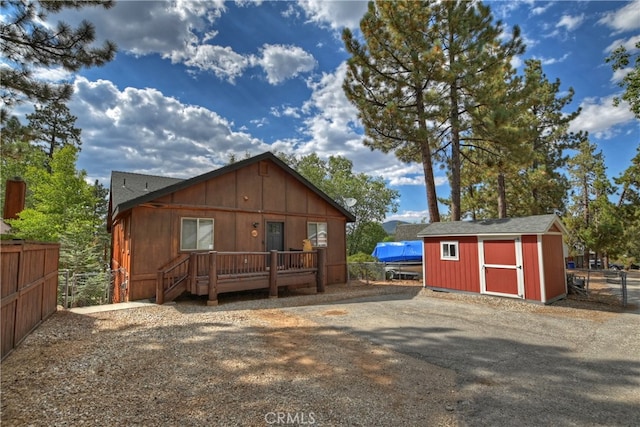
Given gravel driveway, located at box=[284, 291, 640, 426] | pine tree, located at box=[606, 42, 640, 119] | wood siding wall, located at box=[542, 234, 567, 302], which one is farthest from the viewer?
pine tree, located at box=[606, 42, 640, 119]

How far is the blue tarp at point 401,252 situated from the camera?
18.9 m

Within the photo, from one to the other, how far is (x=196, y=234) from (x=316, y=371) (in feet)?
23.8

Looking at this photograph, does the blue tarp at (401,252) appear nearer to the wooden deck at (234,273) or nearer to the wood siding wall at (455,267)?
the wood siding wall at (455,267)

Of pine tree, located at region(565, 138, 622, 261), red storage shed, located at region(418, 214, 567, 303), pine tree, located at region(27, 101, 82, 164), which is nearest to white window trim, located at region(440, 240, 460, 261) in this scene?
red storage shed, located at region(418, 214, 567, 303)

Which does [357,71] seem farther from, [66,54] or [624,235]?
[624,235]

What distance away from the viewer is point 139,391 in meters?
3.41

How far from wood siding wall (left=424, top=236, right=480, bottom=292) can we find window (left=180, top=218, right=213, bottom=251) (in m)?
8.36

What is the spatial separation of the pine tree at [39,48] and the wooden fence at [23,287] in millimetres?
3233

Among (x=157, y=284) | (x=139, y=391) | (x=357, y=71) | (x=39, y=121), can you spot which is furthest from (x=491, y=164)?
(x=39, y=121)

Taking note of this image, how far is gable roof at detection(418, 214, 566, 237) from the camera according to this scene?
32.0 ft

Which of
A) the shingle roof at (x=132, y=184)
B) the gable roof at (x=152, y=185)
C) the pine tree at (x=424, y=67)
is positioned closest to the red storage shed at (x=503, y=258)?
the pine tree at (x=424, y=67)

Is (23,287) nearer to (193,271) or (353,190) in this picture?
(193,271)

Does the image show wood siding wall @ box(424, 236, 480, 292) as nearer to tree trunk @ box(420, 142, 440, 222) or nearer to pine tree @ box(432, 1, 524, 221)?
tree trunk @ box(420, 142, 440, 222)

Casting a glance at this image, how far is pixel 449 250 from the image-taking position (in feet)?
38.5
